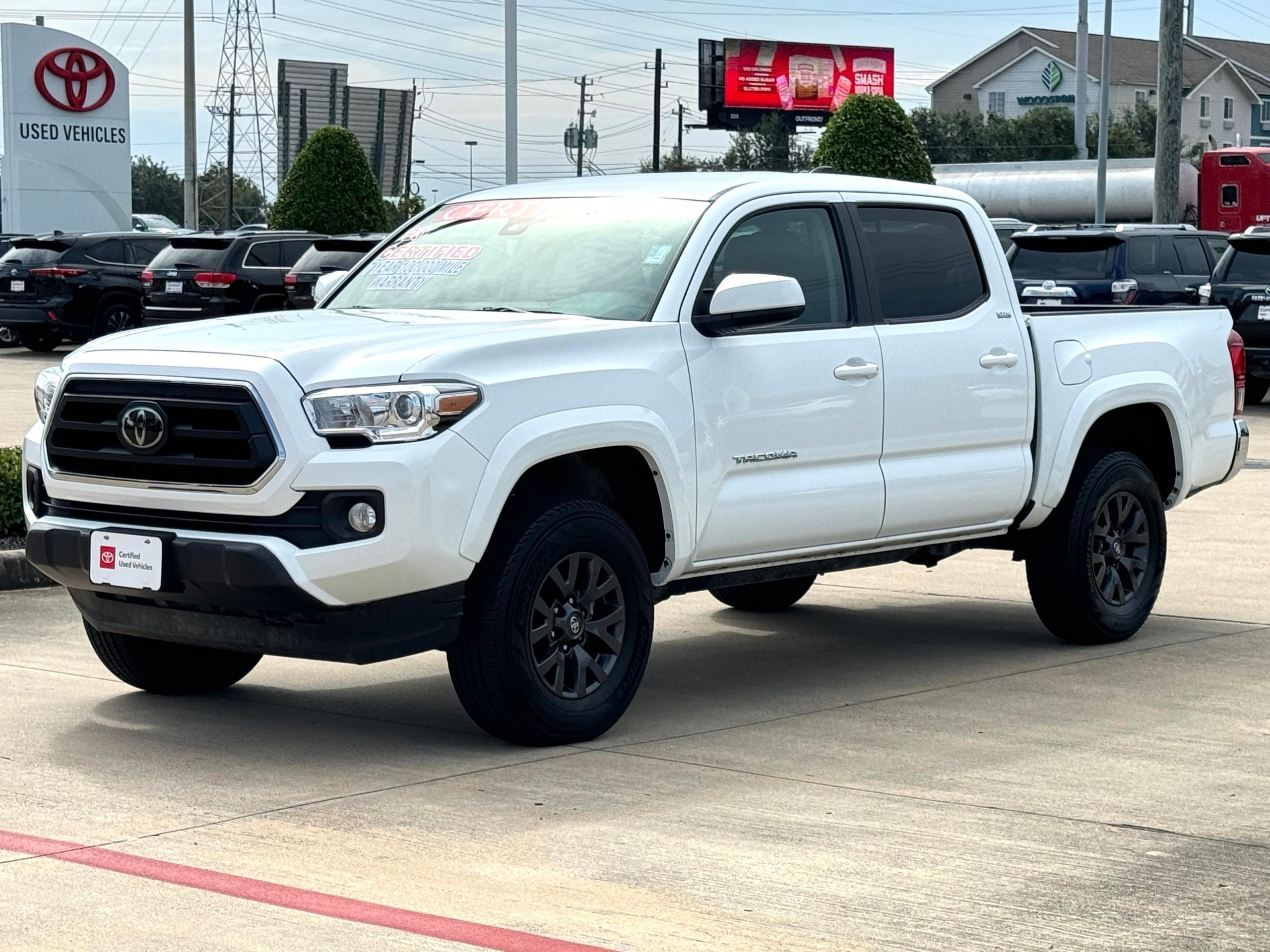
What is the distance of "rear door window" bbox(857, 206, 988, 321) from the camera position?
7680 millimetres

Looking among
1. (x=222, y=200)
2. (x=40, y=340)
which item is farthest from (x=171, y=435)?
(x=222, y=200)

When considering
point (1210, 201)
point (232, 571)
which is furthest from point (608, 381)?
point (1210, 201)

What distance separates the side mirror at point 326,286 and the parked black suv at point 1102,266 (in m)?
13.6

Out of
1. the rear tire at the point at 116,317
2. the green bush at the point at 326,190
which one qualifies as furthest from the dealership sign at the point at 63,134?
the rear tire at the point at 116,317

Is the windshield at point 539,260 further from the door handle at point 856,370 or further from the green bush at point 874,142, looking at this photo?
the green bush at point 874,142

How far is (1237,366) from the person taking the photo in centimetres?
931

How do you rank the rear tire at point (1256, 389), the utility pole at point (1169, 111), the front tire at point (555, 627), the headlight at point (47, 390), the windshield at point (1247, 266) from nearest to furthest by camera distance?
the front tire at point (555, 627), the headlight at point (47, 390), the windshield at point (1247, 266), the rear tire at point (1256, 389), the utility pole at point (1169, 111)

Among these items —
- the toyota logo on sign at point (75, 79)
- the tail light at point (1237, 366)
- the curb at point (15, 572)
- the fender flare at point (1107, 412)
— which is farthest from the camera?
the toyota logo on sign at point (75, 79)

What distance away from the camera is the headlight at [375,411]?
5.92 metres

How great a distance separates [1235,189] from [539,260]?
35.4 m

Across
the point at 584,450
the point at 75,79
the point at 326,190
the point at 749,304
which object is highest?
the point at 75,79

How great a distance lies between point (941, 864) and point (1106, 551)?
3.82m

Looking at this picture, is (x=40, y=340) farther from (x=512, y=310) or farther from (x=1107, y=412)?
(x=512, y=310)

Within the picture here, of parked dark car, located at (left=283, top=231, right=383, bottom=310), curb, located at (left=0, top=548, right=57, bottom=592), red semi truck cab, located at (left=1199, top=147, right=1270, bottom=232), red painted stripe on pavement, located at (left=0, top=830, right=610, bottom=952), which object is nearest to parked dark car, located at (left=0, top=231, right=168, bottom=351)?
parked dark car, located at (left=283, top=231, right=383, bottom=310)
